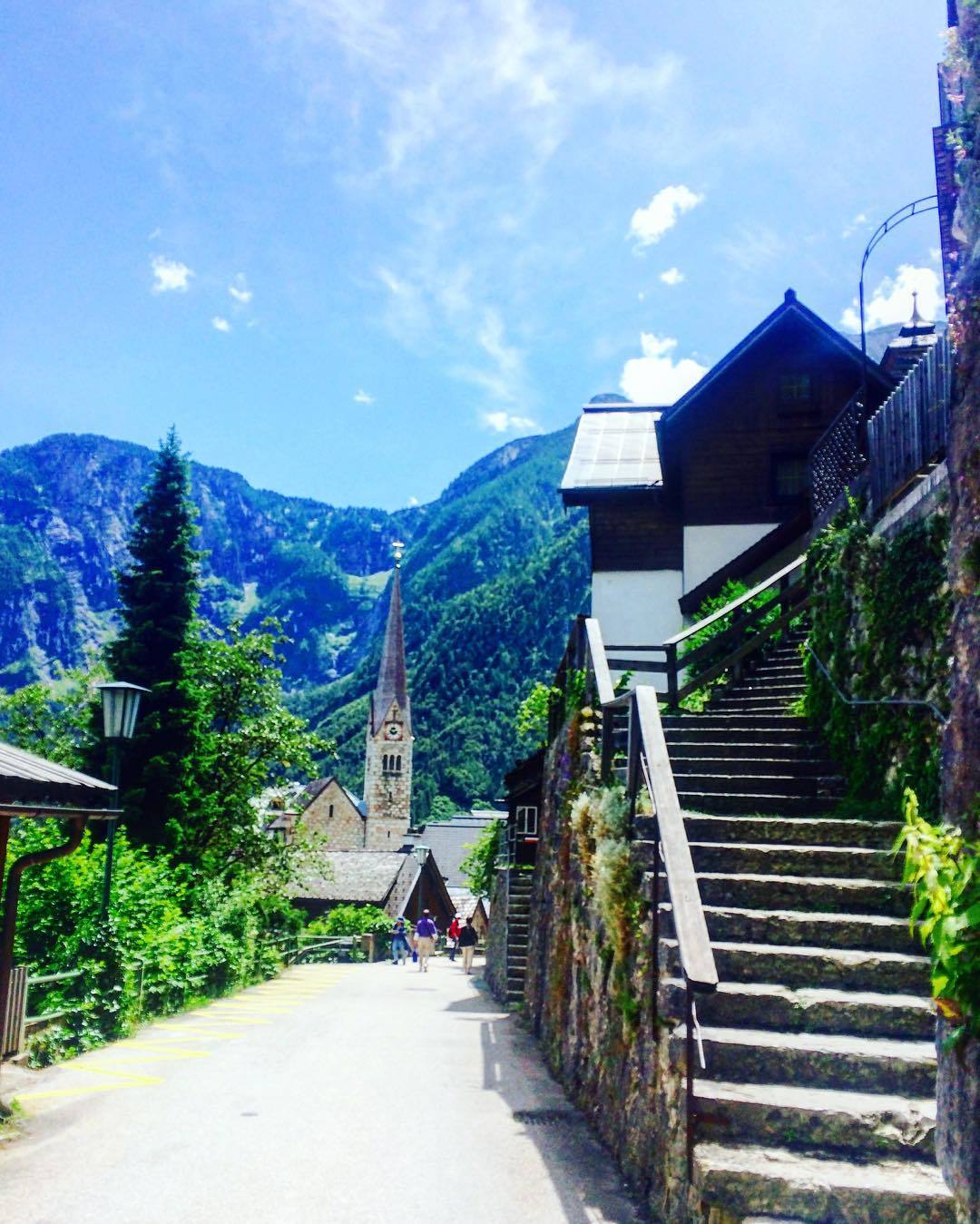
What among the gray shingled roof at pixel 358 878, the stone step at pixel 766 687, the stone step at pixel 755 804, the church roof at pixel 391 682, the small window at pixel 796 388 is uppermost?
the church roof at pixel 391 682

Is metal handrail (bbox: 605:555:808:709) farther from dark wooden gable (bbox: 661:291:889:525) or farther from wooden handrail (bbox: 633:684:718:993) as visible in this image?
dark wooden gable (bbox: 661:291:889:525)

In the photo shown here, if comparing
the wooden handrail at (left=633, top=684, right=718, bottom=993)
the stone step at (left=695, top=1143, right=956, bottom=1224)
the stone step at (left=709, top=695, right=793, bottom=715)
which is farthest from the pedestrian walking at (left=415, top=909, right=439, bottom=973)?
the stone step at (left=695, top=1143, right=956, bottom=1224)

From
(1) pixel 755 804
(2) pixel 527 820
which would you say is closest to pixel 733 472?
(2) pixel 527 820

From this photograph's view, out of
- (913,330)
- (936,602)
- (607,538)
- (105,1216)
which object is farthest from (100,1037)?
→ (913,330)

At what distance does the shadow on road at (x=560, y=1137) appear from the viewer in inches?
202

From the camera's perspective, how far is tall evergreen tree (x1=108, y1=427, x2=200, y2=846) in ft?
66.6

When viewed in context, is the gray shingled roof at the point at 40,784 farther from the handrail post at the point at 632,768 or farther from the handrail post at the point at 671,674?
the handrail post at the point at 671,674

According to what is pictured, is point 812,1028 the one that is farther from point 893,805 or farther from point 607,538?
point 607,538

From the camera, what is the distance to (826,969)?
564 centimetres

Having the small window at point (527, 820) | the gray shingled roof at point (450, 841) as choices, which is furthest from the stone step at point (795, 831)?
the gray shingled roof at point (450, 841)

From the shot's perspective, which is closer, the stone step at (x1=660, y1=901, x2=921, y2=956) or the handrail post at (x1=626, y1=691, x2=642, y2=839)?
the stone step at (x1=660, y1=901, x2=921, y2=956)

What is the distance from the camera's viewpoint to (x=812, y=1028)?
532 centimetres

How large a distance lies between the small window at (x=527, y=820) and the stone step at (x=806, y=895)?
1425cm

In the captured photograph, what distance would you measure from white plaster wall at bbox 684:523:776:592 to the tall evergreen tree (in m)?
10.2
